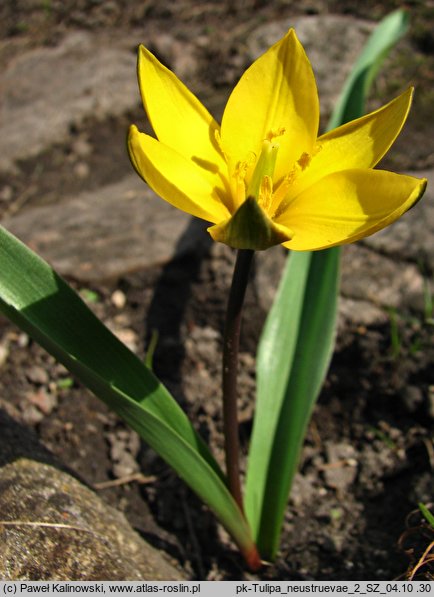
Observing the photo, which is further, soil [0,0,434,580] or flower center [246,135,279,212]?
soil [0,0,434,580]

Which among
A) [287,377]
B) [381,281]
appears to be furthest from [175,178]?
[381,281]

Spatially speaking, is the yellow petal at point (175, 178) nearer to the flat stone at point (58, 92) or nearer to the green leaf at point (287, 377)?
the green leaf at point (287, 377)

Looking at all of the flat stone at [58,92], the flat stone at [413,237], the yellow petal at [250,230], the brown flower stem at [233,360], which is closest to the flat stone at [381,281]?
the flat stone at [413,237]

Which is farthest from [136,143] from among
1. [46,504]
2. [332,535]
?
[332,535]

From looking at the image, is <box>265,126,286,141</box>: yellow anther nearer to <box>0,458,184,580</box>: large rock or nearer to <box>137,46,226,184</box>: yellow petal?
<box>137,46,226,184</box>: yellow petal

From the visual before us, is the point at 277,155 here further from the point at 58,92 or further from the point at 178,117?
the point at 58,92

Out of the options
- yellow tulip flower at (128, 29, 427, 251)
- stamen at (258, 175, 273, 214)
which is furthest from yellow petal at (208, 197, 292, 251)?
stamen at (258, 175, 273, 214)

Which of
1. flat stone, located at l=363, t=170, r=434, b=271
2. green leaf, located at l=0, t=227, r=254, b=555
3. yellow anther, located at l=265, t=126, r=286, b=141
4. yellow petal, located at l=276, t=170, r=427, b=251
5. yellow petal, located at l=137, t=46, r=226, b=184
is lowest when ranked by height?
flat stone, located at l=363, t=170, r=434, b=271
